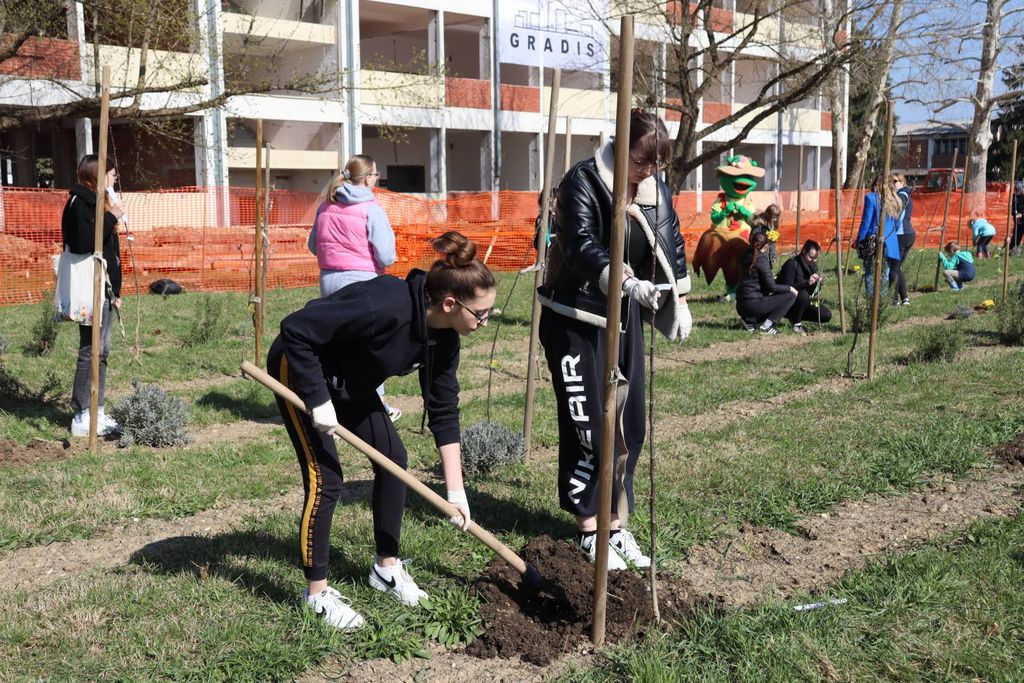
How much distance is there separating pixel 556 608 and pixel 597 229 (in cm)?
150

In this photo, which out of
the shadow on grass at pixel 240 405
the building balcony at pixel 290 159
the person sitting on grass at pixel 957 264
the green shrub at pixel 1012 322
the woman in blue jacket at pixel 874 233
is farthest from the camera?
the building balcony at pixel 290 159

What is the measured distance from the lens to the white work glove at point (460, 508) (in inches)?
139

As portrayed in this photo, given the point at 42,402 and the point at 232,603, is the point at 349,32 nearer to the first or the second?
the point at 42,402

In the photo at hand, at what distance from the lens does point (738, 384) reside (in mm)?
7941

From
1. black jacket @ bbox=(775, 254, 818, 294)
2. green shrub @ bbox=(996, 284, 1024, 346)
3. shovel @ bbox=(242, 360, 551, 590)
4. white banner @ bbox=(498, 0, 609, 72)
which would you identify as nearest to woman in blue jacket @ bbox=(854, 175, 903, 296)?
black jacket @ bbox=(775, 254, 818, 294)

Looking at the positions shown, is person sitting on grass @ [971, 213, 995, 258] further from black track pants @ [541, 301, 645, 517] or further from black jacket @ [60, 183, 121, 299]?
black jacket @ [60, 183, 121, 299]

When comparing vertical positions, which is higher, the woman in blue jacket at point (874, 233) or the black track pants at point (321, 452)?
the woman in blue jacket at point (874, 233)

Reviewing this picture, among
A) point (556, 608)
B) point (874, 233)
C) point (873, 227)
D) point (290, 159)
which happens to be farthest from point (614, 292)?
point (290, 159)

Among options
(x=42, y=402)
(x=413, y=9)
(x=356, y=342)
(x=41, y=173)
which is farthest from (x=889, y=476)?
(x=41, y=173)

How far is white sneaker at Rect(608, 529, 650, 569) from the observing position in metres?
4.15

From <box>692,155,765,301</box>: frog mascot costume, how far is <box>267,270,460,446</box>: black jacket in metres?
9.16

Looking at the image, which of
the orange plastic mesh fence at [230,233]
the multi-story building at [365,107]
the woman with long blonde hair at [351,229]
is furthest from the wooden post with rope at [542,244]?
the multi-story building at [365,107]

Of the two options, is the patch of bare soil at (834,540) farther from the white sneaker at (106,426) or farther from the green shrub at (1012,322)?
the green shrub at (1012,322)

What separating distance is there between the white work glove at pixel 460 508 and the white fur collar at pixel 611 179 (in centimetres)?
133
